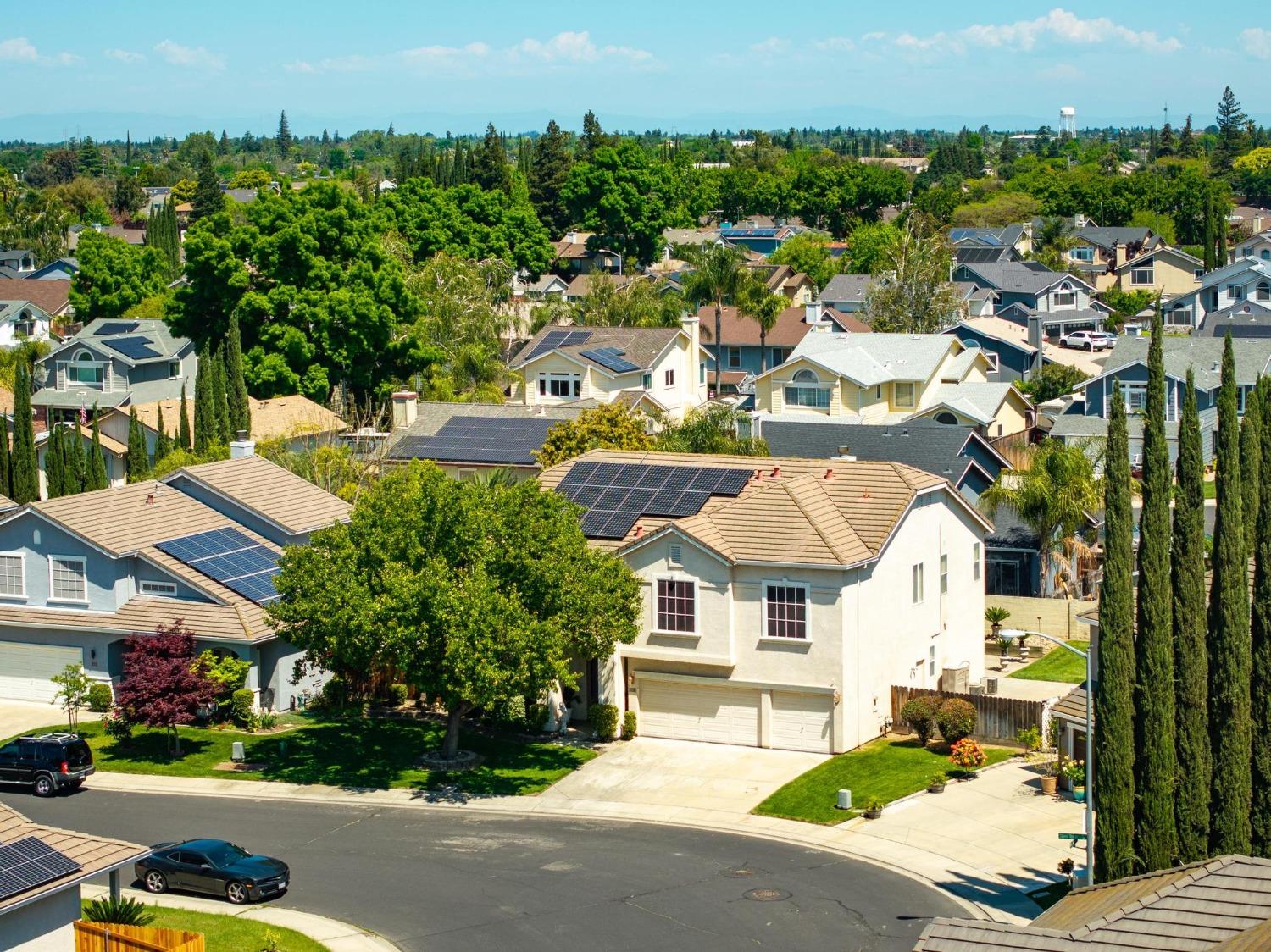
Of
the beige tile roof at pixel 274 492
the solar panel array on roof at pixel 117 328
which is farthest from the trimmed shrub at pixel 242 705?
the solar panel array on roof at pixel 117 328

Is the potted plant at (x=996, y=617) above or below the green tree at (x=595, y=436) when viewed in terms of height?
below

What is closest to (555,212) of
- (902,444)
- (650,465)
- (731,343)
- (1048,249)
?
(1048,249)

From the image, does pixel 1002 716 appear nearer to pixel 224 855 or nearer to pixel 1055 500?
pixel 1055 500

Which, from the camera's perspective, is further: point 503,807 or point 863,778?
point 863,778

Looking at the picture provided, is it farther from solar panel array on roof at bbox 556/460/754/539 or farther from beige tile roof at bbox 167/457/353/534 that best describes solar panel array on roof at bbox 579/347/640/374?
solar panel array on roof at bbox 556/460/754/539

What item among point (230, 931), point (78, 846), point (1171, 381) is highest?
point (1171, 381)

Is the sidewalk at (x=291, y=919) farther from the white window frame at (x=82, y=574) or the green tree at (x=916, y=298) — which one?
the green tree at (x=916, y=298)

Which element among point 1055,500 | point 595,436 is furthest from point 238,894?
point 1055,500
